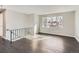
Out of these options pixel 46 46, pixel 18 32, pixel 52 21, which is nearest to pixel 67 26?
pixel 52 21

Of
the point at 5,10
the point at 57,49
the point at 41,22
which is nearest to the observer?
the point at 5,10

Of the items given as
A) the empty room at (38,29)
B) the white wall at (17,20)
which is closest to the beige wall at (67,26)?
the empty room at (38,29)

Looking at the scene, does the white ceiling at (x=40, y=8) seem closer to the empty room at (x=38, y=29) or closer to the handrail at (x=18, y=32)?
the empty room at (x=38, y=29)

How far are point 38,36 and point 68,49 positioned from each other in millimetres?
630

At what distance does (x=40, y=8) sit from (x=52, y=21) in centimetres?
35

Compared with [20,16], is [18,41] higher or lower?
lower

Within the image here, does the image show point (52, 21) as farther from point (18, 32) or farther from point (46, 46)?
point (18, 32)

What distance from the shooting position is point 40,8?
1.81 m

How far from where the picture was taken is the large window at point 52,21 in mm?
1837

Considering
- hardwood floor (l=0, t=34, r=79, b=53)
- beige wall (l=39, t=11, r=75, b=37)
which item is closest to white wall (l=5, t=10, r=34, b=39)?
hardwood floor (l=0, t=34, r=79, b=53)

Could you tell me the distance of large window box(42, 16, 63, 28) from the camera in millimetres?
1837
